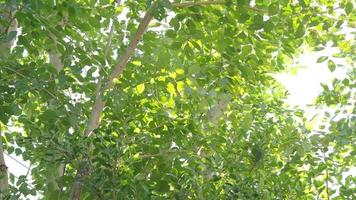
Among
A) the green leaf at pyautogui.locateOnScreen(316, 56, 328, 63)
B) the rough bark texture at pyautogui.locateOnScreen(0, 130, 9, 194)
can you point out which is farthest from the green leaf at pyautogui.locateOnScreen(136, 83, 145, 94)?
the green leaf at pyautogui.locateOnScreen(316, 56, 328, 63)

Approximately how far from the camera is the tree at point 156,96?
8.53 ft

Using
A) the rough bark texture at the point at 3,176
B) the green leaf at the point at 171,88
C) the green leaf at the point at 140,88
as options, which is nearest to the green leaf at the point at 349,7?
the green leaf at the point at 171,88

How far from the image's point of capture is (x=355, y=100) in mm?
3988

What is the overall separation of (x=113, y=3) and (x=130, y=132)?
3.59ft

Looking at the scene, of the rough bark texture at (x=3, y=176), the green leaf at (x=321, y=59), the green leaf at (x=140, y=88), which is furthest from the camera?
the green leaf at (x=321, y=59)

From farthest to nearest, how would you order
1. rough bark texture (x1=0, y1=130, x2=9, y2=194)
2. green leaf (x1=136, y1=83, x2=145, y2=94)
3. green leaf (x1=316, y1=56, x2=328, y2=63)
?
green leaf (x1=316, y1=56, x2=328, y2=63) < rough bark texture (x1=0, y1=130, x2=9, y2=194) < green leaf (x1=136, y1=83, x2=145, y2=94)

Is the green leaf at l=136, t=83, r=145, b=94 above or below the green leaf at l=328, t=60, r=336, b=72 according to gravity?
below

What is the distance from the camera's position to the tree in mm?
2600

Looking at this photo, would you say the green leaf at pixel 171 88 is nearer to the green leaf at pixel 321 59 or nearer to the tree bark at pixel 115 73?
the tree bark at pixel 115 73

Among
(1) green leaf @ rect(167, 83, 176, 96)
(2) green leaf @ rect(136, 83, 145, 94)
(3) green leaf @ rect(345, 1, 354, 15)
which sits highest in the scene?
(3) green leaf @ rect(345, 1, 354, 15)

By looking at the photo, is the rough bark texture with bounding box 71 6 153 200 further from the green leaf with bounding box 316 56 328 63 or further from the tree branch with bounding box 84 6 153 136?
the green leaf with bounding box 316 56 328 63

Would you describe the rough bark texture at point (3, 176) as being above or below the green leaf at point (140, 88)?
below

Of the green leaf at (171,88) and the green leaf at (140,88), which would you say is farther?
the green leaf at (140,88)

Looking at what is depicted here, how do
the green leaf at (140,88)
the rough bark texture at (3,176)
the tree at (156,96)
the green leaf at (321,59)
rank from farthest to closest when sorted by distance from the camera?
the green leaf at (321,59)
the rough bark texture at (3,176)
the green leaf at (140,88)
the tree at (156,96)
